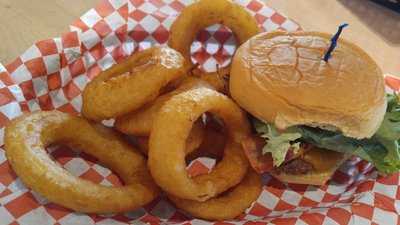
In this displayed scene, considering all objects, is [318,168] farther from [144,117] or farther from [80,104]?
[80,104]

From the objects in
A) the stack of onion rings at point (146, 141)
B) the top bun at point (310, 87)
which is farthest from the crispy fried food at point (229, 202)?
the top bun at point (310, 87)

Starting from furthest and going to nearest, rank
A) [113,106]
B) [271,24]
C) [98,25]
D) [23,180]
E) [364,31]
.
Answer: [364,31], [271,24], [98,25], [113,106], [23,180]

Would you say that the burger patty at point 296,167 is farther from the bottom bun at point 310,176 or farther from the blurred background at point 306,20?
the blurred background at point 306,20

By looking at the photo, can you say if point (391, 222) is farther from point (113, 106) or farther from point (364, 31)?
point (364, 31)

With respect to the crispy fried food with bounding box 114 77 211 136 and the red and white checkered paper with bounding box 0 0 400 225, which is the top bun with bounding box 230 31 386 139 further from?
the red and white checkered paper with bounding box 0 0 400 225

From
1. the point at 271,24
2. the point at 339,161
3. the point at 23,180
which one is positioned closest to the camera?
the point at 23,180

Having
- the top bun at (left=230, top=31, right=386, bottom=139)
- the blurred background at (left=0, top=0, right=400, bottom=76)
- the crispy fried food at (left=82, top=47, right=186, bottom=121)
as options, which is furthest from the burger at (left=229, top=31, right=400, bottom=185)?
the blurred background at (left=0, top=0, right=400, bottom=76)

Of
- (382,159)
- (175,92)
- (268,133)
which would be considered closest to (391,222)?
(382,159)
